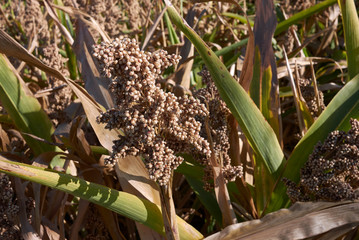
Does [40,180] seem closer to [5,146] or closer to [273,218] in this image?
[273,218]

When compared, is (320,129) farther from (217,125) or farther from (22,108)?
(22,108)

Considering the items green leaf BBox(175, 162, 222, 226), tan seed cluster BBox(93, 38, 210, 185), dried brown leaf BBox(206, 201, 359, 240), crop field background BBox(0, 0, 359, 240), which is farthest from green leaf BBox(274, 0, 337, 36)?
tan seed cluster BBox(93, 38, 210, 185)

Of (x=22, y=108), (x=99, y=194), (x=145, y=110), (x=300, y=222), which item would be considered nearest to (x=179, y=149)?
(x=145, y=110)

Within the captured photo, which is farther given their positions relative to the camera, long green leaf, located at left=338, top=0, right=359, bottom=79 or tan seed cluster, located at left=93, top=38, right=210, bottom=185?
long green leaf, located at left=338, top=0, right=359, bottom=79

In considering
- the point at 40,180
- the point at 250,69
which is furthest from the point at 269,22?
the point at 40,180

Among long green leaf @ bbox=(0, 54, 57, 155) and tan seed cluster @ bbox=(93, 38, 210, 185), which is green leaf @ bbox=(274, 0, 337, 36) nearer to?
long green leaf @ bbox=(0, 54, 57, 155)
